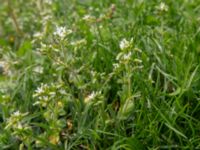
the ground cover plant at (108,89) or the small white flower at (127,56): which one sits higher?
the small white flower at (127,56)

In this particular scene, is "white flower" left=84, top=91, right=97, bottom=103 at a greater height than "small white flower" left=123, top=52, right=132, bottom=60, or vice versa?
"small white flower" left=123, top=52, right=132, bottom=60

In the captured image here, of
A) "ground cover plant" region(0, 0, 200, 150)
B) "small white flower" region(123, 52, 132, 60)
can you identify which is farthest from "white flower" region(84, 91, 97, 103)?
"small white flower" region(123, 52, 132, 60)

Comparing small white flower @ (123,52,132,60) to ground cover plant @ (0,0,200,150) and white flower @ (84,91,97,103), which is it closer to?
ground cover plant @ (0,0,200,150)

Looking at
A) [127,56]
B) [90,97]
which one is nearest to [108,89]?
[90,97]

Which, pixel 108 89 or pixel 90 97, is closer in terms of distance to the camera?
pixel 90 97

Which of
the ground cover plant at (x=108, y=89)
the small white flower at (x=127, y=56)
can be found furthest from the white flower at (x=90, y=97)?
the small white flower at (x=127, y=56)

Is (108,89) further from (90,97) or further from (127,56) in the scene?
(127,56)

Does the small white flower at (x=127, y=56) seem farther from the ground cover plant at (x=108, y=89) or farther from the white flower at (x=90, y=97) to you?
the white flower at (x=90, y=97)

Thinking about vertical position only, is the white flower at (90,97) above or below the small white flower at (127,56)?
below

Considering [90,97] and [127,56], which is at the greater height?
[127,56]
